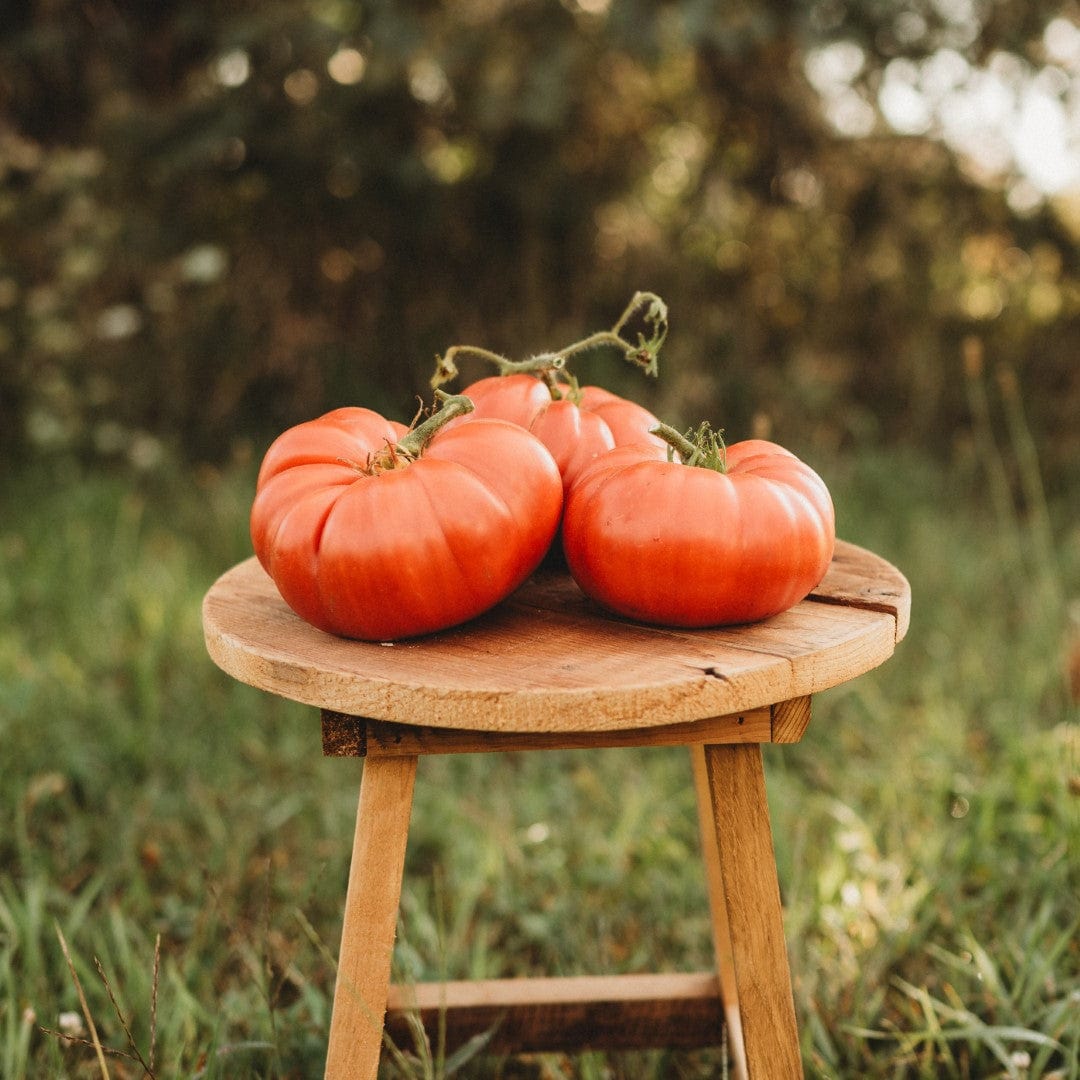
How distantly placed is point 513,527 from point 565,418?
0.86 ft

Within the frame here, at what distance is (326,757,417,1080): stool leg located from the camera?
55.6 inches

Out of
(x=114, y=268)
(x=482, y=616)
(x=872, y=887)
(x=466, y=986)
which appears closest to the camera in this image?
(x=482, y=616)

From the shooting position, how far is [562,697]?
119cm

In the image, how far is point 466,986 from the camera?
1958 millimetres

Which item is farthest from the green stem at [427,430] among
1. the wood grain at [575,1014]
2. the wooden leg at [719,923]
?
the wood grain at [575,1014]

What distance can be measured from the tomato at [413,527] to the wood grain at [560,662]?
0.05 meters

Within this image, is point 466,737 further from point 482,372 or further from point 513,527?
point 482,372

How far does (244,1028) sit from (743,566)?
136 centimetres

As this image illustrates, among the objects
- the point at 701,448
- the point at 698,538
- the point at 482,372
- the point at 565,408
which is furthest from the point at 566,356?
the point at 482,372

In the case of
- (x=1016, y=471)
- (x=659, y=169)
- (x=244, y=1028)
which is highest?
(x=659, y=169)

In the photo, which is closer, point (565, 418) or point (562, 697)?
Result: point (562, 697)

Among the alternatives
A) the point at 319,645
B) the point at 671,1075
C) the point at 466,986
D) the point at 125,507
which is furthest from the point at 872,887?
the point at 125,507

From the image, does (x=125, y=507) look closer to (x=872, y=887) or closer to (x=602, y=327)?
(x=602, y=327)

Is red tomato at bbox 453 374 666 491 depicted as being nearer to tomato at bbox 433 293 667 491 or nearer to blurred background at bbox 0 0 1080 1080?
tomato at bbox 433 293 667 491
